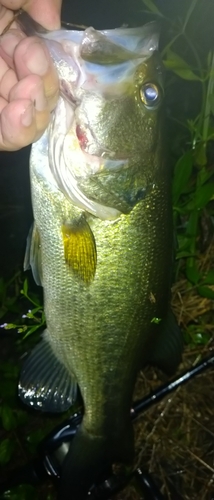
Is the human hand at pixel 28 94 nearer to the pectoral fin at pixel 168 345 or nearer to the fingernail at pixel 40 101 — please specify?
the fingernail at pixel 40 101

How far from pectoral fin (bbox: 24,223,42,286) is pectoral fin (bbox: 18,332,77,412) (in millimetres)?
292

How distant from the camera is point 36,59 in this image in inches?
42.6

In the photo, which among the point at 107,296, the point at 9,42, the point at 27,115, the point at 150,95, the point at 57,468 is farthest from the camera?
the point at 57,468

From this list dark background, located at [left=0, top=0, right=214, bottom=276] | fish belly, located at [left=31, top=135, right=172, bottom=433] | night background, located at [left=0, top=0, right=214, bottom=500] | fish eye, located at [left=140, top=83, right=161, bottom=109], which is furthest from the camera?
dark background, located at [left=0, top=0, right=214, bottom=276]

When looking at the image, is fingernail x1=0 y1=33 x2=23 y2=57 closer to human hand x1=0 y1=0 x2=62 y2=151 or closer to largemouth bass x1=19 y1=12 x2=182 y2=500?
human hand x1=0 y1=0 x2=62 y2=151

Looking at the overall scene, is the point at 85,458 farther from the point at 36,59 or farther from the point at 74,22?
the point at 74,22

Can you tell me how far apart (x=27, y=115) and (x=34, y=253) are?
1.87 feet

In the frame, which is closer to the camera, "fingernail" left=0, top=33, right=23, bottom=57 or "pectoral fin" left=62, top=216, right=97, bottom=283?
"fingernail" left=0, top=33, right=23, bottom=57

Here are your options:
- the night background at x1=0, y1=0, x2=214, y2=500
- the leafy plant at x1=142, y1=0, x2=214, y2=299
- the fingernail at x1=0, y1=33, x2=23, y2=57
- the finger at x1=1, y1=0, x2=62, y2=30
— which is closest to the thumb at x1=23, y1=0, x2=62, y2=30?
the finger at x1=1, y1=0, x2=62, y2=30

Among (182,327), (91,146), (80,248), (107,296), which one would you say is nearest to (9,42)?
(91,146)

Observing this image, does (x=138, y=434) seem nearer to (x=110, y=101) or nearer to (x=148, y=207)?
(x=148, y=207)

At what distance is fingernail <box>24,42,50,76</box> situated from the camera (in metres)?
1.08

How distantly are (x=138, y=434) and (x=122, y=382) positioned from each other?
982 millimetres

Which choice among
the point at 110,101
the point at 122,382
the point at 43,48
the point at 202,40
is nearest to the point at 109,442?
the point at 122,382
